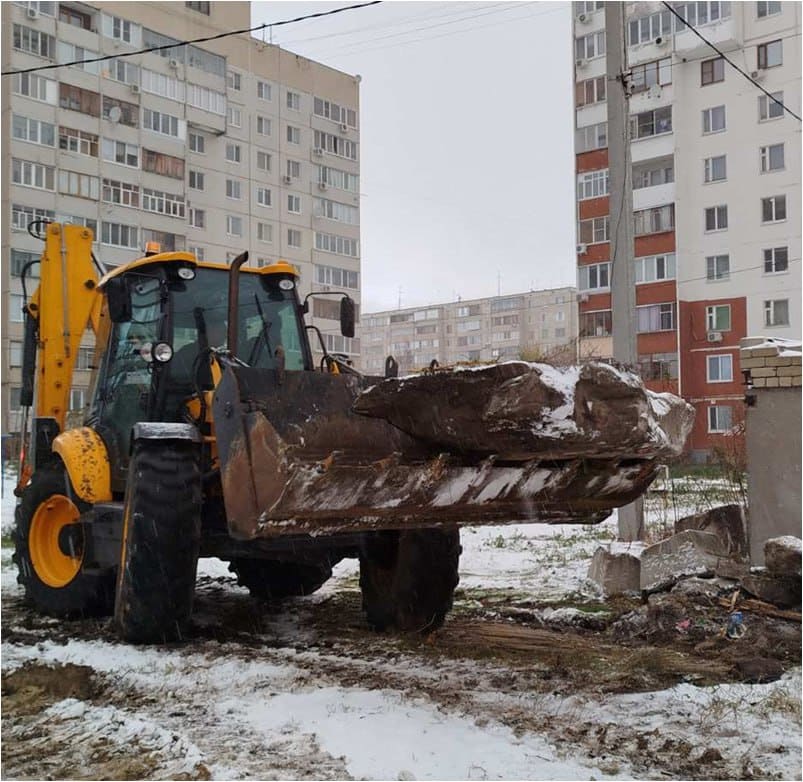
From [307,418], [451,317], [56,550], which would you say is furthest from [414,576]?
[451,317]

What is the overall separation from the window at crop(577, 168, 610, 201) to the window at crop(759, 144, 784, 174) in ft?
18.8

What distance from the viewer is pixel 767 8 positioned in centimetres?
3428

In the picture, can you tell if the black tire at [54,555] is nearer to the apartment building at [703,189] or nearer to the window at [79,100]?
the apartment building at [703,189]

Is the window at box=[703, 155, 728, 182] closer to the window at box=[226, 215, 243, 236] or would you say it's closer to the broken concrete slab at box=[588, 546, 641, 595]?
the window at box=[226, 215, 243, 236]

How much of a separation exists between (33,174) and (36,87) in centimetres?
344

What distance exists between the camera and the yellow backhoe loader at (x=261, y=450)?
4488 mm

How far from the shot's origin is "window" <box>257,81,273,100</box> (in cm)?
4753

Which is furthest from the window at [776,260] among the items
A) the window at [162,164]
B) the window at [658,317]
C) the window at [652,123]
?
the window at [162,164]

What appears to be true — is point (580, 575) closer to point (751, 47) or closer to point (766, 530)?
point (766, 530)

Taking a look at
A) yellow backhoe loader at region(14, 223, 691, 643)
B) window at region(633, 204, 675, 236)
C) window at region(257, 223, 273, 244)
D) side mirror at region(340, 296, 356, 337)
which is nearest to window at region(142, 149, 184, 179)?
window at region(257, 223, 273, 244)

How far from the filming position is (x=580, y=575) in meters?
8.81

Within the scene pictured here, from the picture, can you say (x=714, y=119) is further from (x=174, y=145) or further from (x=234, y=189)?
(x=174, y=145)

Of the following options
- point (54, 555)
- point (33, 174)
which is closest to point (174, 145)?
point (33, 174)

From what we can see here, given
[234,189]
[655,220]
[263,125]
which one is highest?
[263,125]
